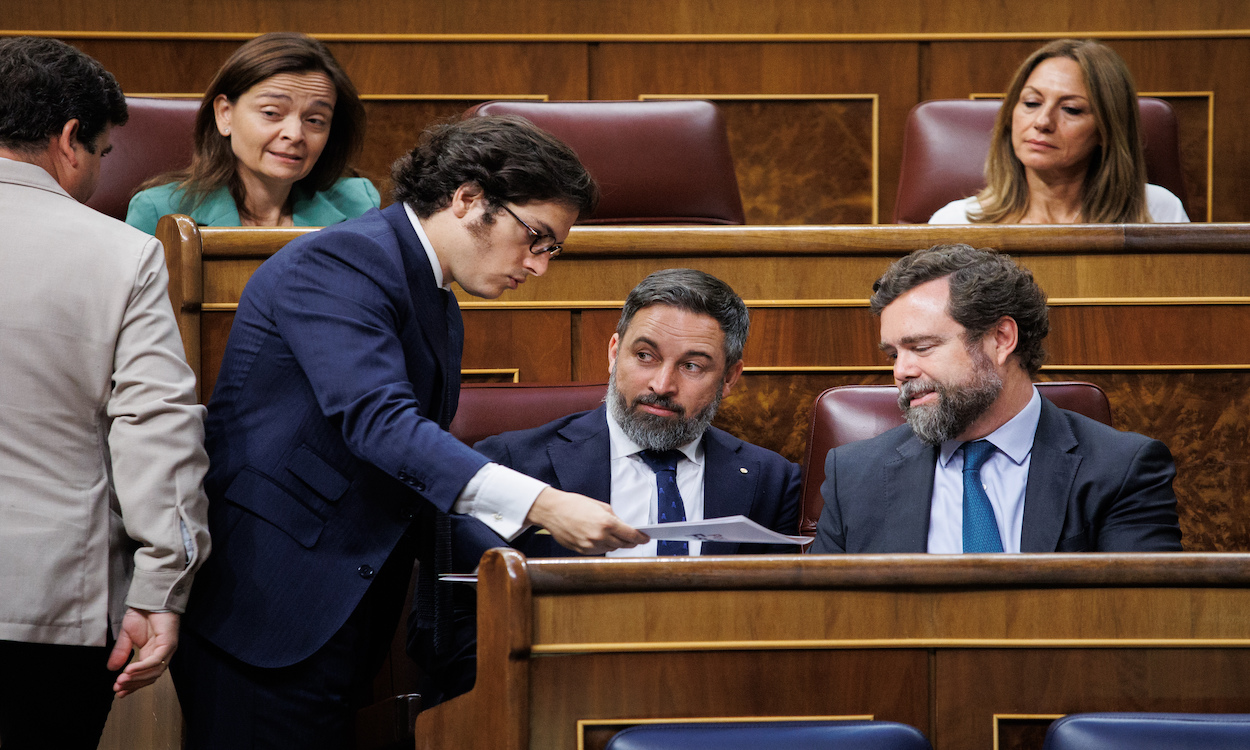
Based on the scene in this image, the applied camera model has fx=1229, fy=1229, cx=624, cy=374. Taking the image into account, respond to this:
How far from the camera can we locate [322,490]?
109 centimetres

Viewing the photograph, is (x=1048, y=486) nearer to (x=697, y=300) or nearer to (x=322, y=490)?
(x=697, y=300)

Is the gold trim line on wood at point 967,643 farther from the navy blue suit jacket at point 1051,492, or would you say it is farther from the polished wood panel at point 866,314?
the polished wood panel at point 866,314

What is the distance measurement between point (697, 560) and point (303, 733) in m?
0.42

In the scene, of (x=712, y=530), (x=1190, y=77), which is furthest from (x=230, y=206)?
(x=1190, y=77)

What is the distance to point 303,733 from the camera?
110 centimetres

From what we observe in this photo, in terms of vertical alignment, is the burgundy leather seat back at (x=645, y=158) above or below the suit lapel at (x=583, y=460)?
above

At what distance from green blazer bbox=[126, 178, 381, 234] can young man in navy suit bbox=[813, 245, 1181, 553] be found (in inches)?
31.5

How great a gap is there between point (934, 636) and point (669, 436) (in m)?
0.57

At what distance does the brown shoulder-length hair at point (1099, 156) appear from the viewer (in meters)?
1.99

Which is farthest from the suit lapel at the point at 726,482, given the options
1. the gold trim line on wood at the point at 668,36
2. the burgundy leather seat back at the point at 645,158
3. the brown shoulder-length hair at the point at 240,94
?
the gold trim line on wood at the point at 668,36

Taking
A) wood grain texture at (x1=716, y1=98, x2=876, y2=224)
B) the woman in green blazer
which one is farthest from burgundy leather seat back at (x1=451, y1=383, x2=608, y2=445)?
wood grain texture at (x1=716, y1=98, x2=876, y2=224)

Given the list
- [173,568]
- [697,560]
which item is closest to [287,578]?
[173,568]

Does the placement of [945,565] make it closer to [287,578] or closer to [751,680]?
[751,680]

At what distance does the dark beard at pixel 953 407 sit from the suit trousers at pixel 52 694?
2.86 feet
